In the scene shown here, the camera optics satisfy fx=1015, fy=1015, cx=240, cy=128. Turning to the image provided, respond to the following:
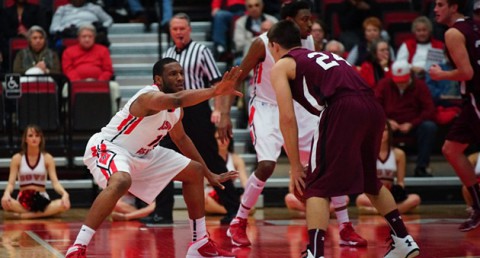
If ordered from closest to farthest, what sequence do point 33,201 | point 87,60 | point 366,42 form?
point 33,201, point 87,60, point 366,42

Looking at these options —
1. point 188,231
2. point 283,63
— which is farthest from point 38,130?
point 283,63

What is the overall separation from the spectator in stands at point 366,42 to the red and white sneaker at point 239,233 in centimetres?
522

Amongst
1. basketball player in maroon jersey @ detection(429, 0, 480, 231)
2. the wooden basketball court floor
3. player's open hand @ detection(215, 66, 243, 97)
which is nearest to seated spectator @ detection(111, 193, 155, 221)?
the wooden basketball court floor

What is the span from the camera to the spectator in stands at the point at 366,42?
41.2 ft

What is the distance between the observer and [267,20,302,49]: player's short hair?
21.1 ft

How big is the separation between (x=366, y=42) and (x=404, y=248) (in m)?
6.87

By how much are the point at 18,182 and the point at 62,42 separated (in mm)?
2402

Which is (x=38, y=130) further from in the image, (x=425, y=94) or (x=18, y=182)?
(x=425, y=94)

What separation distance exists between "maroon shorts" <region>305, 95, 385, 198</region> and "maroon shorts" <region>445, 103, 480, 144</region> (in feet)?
7.76

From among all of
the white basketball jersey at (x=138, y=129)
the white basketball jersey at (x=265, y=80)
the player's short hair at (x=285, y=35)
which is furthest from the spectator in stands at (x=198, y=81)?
the player's short hair at (x=285, y=35)

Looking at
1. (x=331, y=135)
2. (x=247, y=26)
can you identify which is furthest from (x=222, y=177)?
(x=247, y=26)

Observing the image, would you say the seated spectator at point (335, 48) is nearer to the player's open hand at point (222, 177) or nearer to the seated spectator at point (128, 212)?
the seated spectator at point (128, 212)

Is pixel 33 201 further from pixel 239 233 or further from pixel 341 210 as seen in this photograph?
pixel 341 210

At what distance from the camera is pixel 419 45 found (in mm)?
12594
